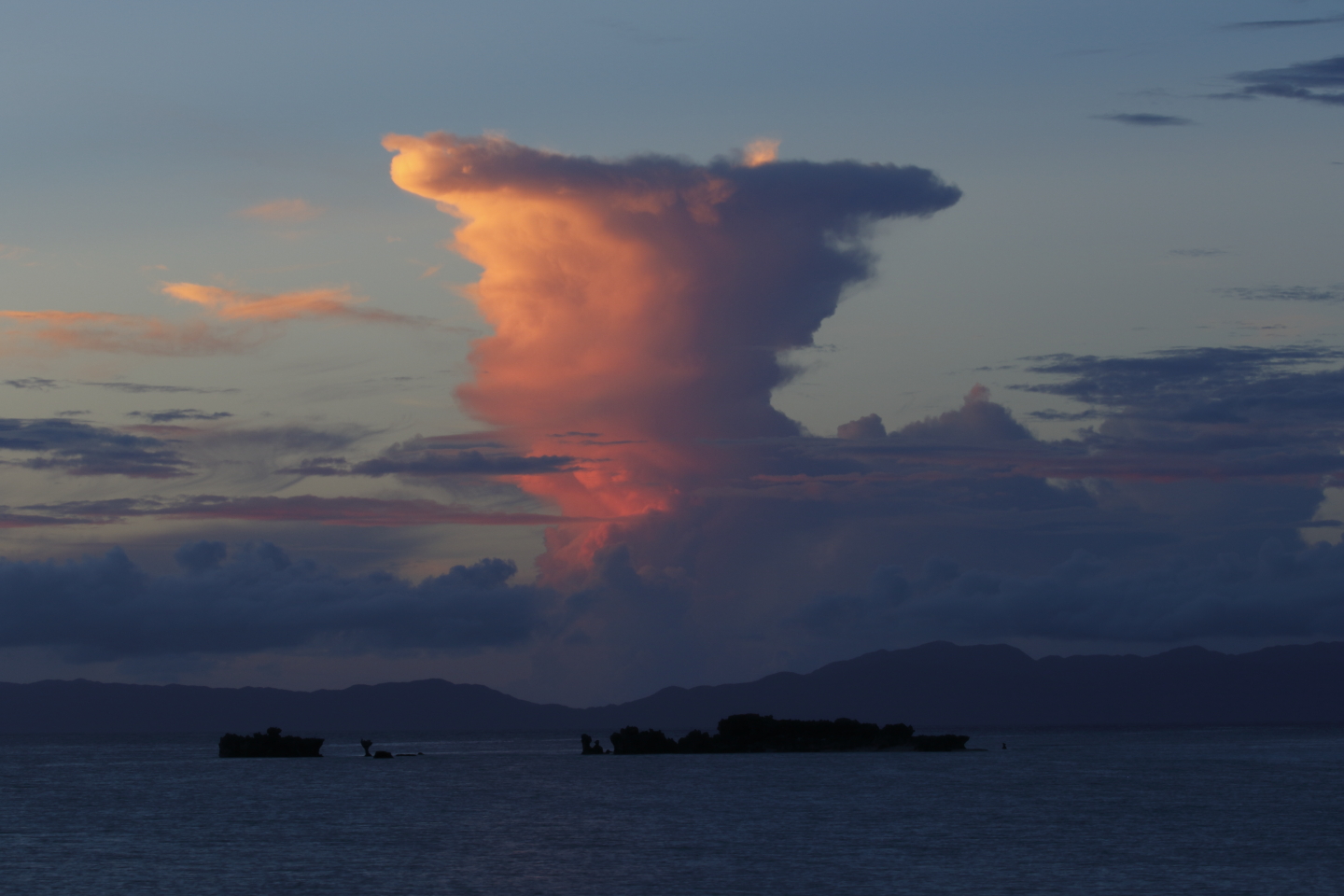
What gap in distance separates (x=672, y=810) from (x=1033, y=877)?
48.2m

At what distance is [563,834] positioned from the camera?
316 ft

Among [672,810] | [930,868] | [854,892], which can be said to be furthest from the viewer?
[672,810]

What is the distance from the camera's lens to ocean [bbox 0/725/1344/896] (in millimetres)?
72125

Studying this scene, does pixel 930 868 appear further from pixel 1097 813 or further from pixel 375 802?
pixel 375 802

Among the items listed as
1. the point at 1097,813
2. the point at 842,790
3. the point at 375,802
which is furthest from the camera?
the point at 842,790

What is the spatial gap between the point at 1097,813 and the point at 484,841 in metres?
49.5

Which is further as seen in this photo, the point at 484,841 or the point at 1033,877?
the point at 484,841

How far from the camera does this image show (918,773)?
167625mm

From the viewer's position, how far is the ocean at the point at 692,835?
7212cm

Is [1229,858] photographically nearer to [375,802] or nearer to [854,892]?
[854,892]

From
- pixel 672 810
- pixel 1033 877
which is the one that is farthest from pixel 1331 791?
pixel 1033 877

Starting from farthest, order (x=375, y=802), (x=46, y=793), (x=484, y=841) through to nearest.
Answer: (x=46, y=793) < (x=375, y=802) < (x=484, y=841)

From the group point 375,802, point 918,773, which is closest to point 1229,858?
point 375,802

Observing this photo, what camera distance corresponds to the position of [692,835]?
94312 mm
